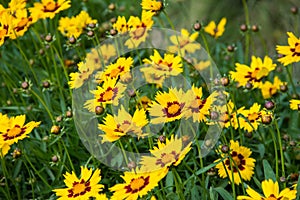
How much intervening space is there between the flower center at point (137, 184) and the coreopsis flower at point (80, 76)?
0.55 metres

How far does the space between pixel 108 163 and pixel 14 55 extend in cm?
101

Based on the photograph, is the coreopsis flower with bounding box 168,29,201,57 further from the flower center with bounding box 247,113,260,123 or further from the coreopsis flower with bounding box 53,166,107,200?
the coreopsis flower with bounding box 53,166,107,200

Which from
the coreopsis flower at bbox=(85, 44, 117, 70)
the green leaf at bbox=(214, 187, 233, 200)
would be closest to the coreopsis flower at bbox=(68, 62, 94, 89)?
the coreopsis flower at bbox=(85, 44, 117, 70)

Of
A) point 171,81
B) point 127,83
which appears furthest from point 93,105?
point 171,81

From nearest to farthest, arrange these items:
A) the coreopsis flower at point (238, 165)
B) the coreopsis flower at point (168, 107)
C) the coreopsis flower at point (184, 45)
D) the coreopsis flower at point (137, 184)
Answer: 1. the coreopsis flower at point (137, 184)
2. the coreopsis flower at point (168, 107)
3. the coreopsis flower at point (238, 165)
4. the coreopsis flower at point (184, 45)

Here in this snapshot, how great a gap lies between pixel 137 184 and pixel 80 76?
0.62 metres

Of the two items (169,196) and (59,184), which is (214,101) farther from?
(59,184)

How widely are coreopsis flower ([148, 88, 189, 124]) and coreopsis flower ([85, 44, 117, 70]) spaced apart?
0.56 metres

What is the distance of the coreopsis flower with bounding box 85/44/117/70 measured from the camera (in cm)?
239

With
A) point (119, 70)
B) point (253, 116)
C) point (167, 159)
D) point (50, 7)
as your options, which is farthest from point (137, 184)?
point (50, 7)

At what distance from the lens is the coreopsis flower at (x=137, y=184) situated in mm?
1617

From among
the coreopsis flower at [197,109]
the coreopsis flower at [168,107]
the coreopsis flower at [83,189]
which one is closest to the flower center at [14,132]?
the coreopsis flower at [83,189]

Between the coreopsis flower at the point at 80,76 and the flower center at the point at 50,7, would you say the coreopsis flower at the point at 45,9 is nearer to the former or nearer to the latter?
the flower center at the point at 50,7

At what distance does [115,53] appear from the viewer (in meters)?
2.49
